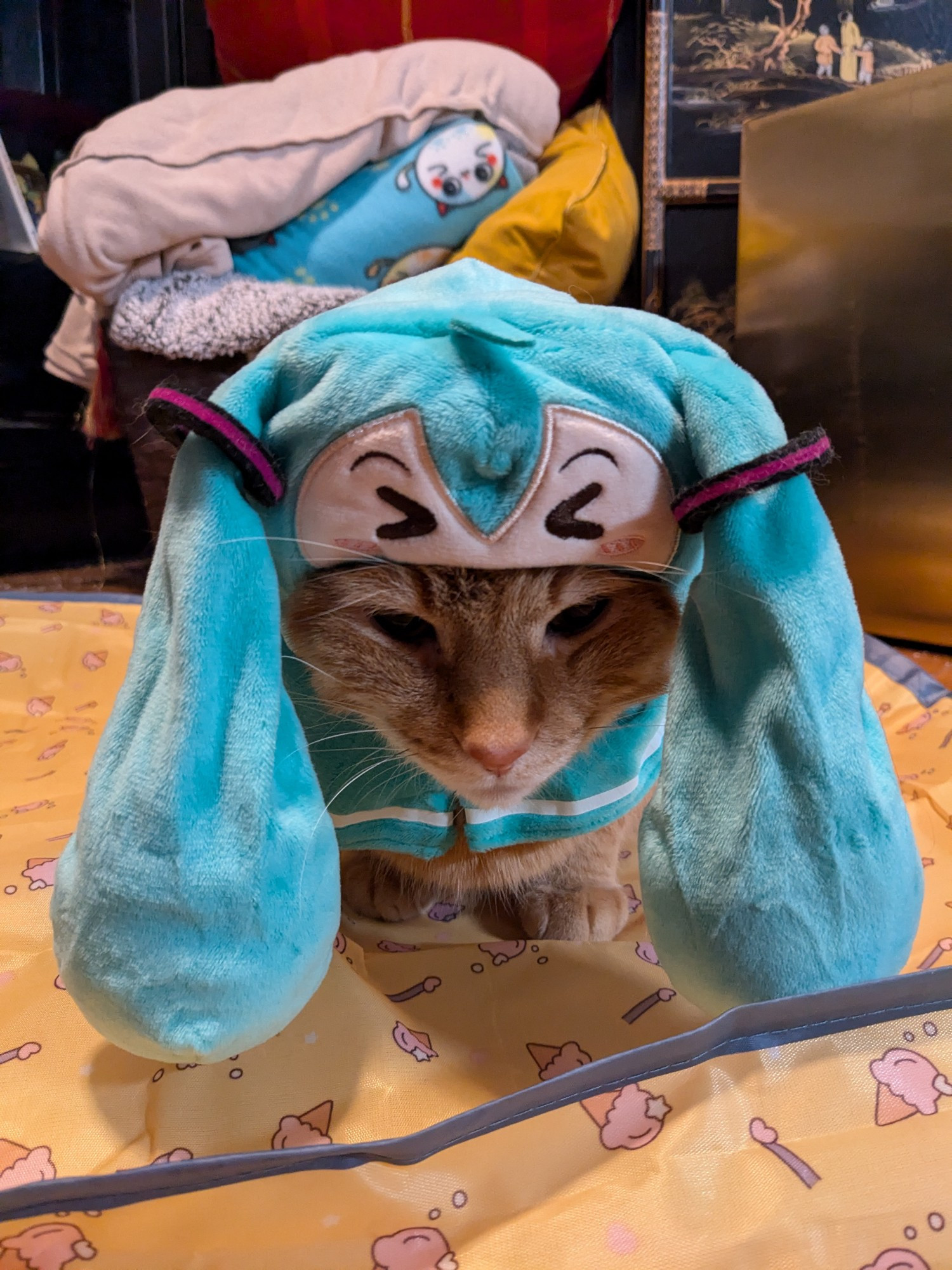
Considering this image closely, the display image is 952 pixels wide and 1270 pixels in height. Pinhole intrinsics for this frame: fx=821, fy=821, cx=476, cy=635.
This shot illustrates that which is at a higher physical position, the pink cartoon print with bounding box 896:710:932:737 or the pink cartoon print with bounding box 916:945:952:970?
the pink cartoon print with bounding box 916:945:952:970

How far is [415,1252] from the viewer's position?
426mm

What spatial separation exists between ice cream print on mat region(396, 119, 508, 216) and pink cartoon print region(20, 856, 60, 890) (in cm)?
128

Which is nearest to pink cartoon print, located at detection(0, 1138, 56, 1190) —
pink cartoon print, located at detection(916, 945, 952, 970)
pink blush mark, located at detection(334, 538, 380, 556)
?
pink blush mark, located at detection(334, 538, 380, 556)

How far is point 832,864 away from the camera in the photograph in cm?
46

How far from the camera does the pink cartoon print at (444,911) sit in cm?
83

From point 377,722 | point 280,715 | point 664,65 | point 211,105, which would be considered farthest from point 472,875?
point 664,65

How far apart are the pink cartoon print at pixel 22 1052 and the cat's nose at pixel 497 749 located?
1.35 feet

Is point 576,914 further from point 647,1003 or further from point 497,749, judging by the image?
point 497,749

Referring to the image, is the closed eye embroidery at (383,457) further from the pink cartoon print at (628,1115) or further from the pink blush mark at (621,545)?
the pink cartoon print at (628,1115)

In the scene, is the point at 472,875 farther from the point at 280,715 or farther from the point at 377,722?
the point at 280,715

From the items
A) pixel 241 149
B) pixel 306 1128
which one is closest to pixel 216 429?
pixel 306 1128

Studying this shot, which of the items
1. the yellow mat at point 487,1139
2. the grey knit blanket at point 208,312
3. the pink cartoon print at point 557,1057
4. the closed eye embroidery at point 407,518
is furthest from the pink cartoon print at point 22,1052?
the grey knit blanket at point 208,312

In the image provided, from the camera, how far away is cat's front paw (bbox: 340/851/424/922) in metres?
0.80

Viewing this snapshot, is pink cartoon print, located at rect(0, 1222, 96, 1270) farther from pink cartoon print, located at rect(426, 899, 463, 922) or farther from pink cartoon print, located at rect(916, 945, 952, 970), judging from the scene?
pink cartoon print, located at rect(916, 945, 952, 970)
